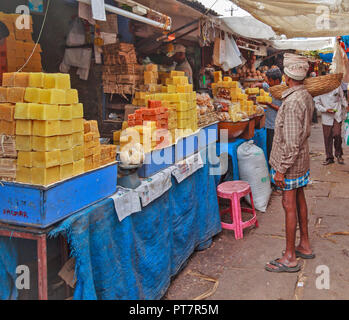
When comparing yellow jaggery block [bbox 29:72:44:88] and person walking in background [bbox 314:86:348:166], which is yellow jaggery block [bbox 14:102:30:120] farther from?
person walking in background [bbox 314:86:348:166]

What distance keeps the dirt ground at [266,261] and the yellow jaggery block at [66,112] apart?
202 cm

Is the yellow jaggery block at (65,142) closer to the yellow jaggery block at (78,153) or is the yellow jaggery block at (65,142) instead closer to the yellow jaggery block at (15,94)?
the yellow jaggery block at (78,153)

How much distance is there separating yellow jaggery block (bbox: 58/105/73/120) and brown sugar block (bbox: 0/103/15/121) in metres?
0.28

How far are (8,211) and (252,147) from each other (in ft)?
13.7

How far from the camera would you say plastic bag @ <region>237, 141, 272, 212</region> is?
574cm

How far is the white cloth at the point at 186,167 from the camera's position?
380cm

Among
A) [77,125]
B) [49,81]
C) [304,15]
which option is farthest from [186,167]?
[304,15]

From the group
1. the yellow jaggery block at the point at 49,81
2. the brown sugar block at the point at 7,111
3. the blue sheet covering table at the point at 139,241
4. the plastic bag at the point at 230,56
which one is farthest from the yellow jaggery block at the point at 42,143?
the plastic bag at the point at 230,56

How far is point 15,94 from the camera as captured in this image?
2371 mm

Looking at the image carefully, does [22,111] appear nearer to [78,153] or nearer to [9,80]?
[9,80]

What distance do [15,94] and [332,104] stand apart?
7222 mm

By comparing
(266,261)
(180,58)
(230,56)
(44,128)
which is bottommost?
(266,261)

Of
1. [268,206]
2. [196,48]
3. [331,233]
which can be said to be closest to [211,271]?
[331,233]
